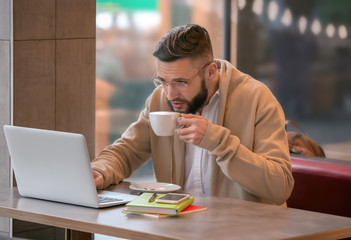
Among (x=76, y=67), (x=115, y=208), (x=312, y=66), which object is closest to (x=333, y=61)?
(x=312, y=66)

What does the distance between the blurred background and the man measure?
295cm

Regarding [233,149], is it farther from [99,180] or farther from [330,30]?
[330,30]

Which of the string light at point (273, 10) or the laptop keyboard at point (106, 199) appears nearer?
the laptop keyboard at point (106, 199)

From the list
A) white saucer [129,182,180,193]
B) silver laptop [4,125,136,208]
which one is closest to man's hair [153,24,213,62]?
white saucer [129,182,180,193]

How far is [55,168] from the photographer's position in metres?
2.28

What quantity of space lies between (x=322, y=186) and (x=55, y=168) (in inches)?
54.5

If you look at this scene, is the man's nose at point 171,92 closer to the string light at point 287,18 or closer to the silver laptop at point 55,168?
the silver laptop at point 55,168

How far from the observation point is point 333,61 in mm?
5711

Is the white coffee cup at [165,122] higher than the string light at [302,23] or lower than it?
lower

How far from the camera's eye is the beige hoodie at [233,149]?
256 cm

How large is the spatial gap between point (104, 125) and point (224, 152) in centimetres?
392

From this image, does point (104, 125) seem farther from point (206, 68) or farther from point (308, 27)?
point (206, 68)

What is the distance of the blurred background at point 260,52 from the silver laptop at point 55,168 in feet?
12.1

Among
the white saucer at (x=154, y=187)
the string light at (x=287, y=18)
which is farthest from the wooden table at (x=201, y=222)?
the string light at (x=287, y=18)
